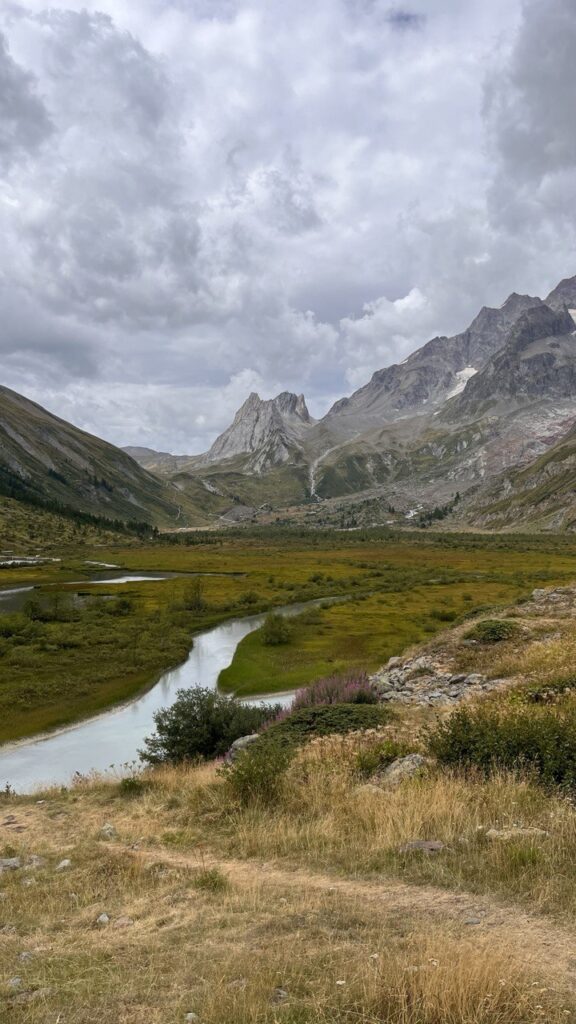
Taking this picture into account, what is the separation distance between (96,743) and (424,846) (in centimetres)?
2717

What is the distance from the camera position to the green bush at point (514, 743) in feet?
37.5

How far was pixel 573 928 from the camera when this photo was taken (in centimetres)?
647

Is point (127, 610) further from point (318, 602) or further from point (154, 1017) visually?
point (154, 1017)

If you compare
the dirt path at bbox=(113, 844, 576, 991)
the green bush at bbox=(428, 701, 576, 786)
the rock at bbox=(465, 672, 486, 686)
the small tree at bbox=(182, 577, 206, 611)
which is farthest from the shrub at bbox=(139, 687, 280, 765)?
the small tree at bbox=(182, 577, 206, 611)

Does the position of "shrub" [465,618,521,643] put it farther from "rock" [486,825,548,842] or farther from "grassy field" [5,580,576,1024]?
"rock" [486,825,548,842]

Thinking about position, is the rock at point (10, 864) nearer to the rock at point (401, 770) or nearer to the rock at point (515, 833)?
the rock at point (401, 770)

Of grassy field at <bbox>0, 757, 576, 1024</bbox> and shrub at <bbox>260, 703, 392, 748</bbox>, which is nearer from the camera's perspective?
grassy field at <bbox>0, 757, 576, 1024</bbox>

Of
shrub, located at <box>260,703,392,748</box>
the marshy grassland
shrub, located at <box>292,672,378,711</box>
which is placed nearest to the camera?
shrub, located at <box>260,703,392,748</box>

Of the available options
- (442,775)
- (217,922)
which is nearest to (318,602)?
(442,775)

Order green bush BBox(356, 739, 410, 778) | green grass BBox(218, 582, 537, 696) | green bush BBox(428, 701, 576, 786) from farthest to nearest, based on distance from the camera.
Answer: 1. green grass BBox(218, 582, 537, 696)
2. green bush BBox(356, 739, 410, 778)
3. green bush BBox(428, 701, 576, 786)

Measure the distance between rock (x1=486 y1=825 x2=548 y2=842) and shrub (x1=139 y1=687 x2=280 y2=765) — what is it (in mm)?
16861

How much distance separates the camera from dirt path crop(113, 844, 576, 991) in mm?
5800

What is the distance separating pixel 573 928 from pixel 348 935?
266cm

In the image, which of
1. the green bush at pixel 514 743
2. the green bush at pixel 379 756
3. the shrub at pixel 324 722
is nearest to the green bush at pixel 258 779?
the green bush at pixel 379 756
